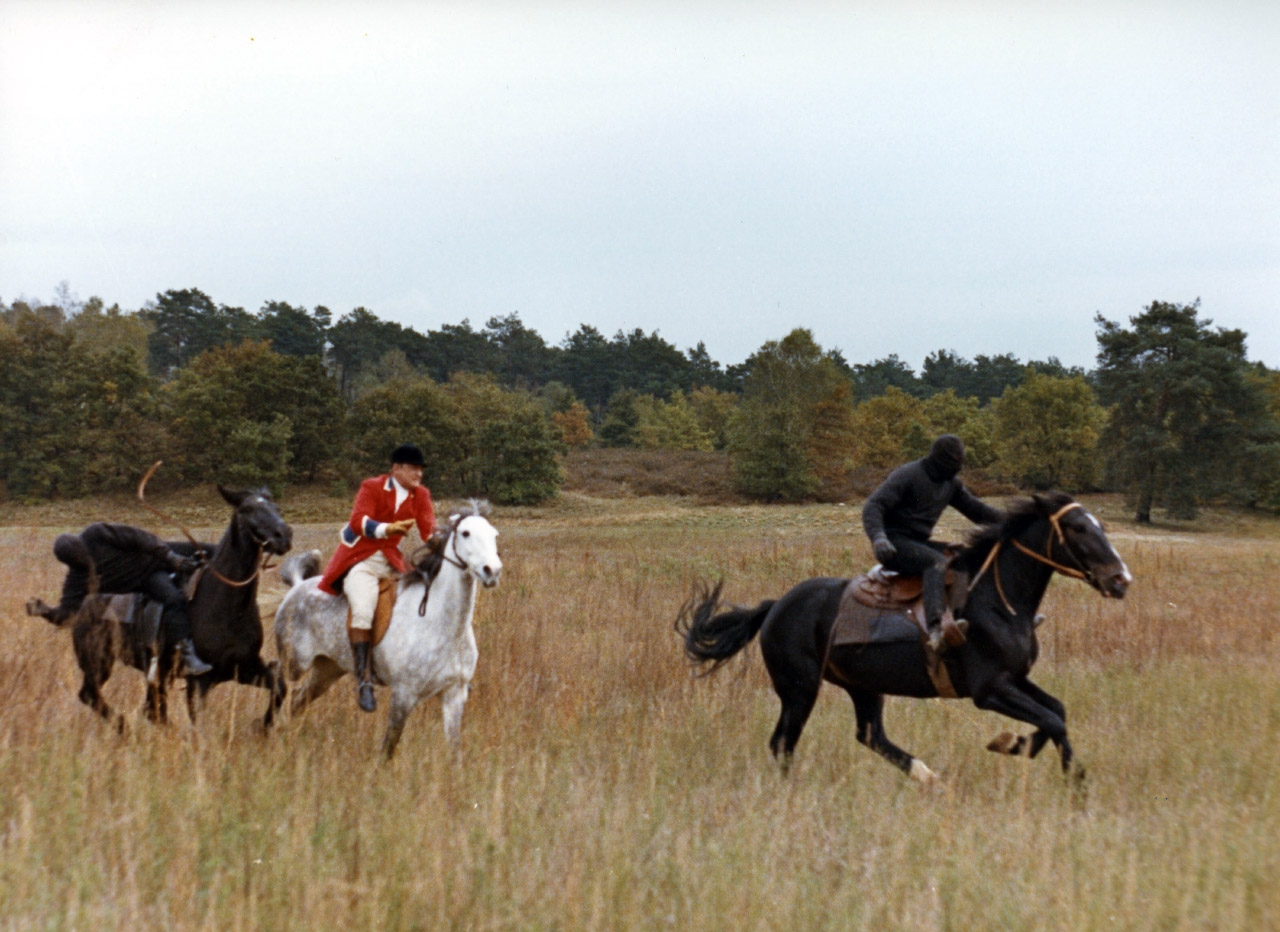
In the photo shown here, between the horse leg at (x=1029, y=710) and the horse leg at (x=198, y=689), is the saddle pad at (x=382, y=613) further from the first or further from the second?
the horse leg at (x=1029, y=710)

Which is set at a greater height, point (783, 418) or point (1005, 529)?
point (783, 418)

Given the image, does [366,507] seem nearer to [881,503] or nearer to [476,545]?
[476,545]

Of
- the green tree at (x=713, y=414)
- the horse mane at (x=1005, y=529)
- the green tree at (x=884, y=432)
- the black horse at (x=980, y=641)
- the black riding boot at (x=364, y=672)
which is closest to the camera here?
the black horse at (x=980, y=641)

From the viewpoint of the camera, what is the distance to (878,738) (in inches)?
266

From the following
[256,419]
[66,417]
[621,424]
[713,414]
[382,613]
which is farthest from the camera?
[713,414]

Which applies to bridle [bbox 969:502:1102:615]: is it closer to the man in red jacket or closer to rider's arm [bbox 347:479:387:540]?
the man in red jacket

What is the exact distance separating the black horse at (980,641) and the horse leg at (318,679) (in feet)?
9.76

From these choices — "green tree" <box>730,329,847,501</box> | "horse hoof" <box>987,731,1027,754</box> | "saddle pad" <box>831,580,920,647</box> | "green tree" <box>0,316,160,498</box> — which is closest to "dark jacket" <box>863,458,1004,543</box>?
"saddle pad" <box>831,580,920,647</box>

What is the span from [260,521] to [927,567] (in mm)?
4694

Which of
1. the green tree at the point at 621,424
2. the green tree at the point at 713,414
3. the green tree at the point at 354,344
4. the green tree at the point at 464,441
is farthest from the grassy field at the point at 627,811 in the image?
the green tree at the point at 354,344

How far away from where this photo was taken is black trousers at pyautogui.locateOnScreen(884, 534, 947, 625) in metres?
6.18

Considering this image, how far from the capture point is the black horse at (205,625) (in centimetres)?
656

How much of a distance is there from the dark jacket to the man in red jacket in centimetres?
338

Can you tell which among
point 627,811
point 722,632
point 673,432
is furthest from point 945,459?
point 673,432
